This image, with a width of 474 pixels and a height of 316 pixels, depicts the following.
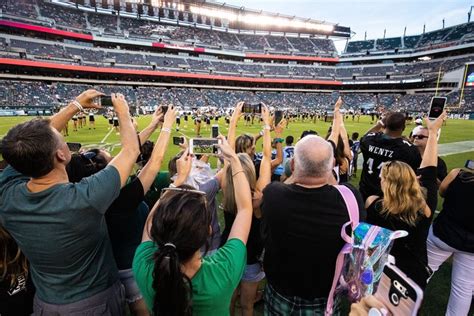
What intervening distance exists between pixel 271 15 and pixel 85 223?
77.1 metres

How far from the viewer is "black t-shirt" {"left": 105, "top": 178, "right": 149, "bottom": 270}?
2109mm

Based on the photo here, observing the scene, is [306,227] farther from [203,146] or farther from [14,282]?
→ [14,282]

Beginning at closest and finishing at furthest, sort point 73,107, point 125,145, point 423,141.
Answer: point 125,145 < point 73,107 < point 423,141

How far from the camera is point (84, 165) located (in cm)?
247

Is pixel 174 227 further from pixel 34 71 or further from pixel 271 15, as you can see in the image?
pixel 271 15

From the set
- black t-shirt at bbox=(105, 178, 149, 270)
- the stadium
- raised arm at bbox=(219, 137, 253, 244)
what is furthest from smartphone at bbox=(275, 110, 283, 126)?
the stadium

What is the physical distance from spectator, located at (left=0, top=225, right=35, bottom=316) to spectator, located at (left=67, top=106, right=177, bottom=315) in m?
0.66

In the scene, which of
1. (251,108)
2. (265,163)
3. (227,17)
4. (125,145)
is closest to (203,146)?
(265,163)

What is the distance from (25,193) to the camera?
1629mm

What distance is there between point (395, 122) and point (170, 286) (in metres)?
3.72

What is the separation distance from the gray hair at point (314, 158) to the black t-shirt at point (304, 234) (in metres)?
0.12

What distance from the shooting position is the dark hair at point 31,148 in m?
1.53

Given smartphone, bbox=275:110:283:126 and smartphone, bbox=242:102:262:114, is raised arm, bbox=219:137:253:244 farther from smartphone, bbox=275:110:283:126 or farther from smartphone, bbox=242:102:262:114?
smartphone, bbox=275:110:283:126

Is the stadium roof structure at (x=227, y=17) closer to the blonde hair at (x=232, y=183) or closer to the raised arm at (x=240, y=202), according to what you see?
the blonde hair at (x=232, y=183)
